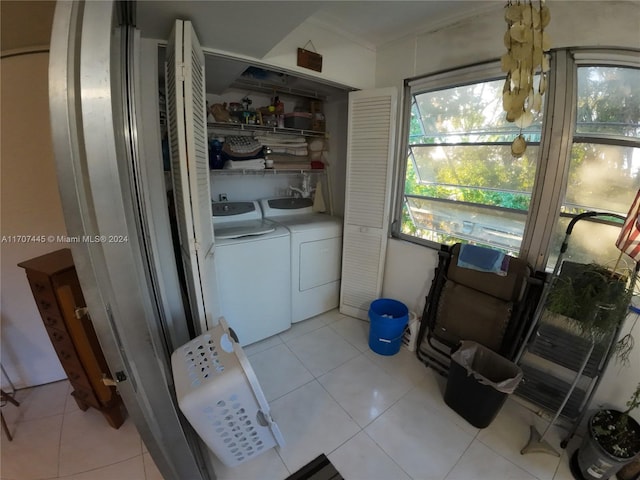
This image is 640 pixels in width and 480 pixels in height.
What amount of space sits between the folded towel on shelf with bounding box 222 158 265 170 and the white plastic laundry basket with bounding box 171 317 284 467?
4.70ft

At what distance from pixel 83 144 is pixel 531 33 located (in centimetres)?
166

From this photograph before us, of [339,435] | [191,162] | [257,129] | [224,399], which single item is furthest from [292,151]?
[339,435]

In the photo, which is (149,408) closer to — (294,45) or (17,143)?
(17,143)

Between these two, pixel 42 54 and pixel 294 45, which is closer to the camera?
pixel 42 54

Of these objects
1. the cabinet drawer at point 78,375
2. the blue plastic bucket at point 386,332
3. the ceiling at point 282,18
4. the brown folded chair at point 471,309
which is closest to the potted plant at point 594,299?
the brown folded chair at point 471,309

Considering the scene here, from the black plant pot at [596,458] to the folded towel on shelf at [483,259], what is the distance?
895mm

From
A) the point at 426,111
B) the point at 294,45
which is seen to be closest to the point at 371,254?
the point at 426,111

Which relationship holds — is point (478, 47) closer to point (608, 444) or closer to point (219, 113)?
point (219, 113)

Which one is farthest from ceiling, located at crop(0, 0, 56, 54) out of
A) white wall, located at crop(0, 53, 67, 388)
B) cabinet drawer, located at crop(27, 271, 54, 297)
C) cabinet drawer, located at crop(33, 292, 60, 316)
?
cabinet drawer, located at crop(33, 292, 60, 316)

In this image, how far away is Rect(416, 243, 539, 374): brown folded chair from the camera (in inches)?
66.0

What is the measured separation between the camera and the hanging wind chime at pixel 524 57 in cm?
104

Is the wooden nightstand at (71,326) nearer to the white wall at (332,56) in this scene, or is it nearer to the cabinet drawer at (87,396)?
the cabinet drawer at (87,396)

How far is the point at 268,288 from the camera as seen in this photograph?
2.17 m

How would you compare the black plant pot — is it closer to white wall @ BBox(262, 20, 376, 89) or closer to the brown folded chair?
the brown folded chair
